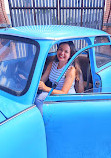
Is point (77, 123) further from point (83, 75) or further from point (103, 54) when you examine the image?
point (103, 54)

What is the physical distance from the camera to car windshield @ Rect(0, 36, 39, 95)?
1.37 meters

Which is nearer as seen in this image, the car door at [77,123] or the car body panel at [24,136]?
the car body panel at [24,136]

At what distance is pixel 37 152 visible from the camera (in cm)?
127

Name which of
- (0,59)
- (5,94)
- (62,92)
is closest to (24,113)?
(5,94)

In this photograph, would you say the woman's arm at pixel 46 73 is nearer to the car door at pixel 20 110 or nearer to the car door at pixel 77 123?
the car door at pixel 20 110

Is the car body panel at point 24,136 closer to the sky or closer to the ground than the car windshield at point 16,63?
closer to the ground

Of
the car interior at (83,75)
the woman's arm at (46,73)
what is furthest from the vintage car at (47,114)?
A: the woman's arm at (46,73)

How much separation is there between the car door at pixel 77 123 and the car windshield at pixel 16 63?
31 cm

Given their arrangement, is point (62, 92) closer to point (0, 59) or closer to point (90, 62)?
point (90, 62)

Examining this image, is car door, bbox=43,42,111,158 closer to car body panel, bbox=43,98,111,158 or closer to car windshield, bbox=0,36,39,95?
car body panel, bbox=43,98,111,158

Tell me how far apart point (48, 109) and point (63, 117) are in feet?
0.53

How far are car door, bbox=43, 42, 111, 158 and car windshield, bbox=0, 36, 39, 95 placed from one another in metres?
0.31

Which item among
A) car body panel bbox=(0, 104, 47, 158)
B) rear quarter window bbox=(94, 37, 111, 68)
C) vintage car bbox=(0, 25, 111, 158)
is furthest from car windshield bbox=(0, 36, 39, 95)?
rear quarter window bbox=(94, 37, 111, 68)

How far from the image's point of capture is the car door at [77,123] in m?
1.34
